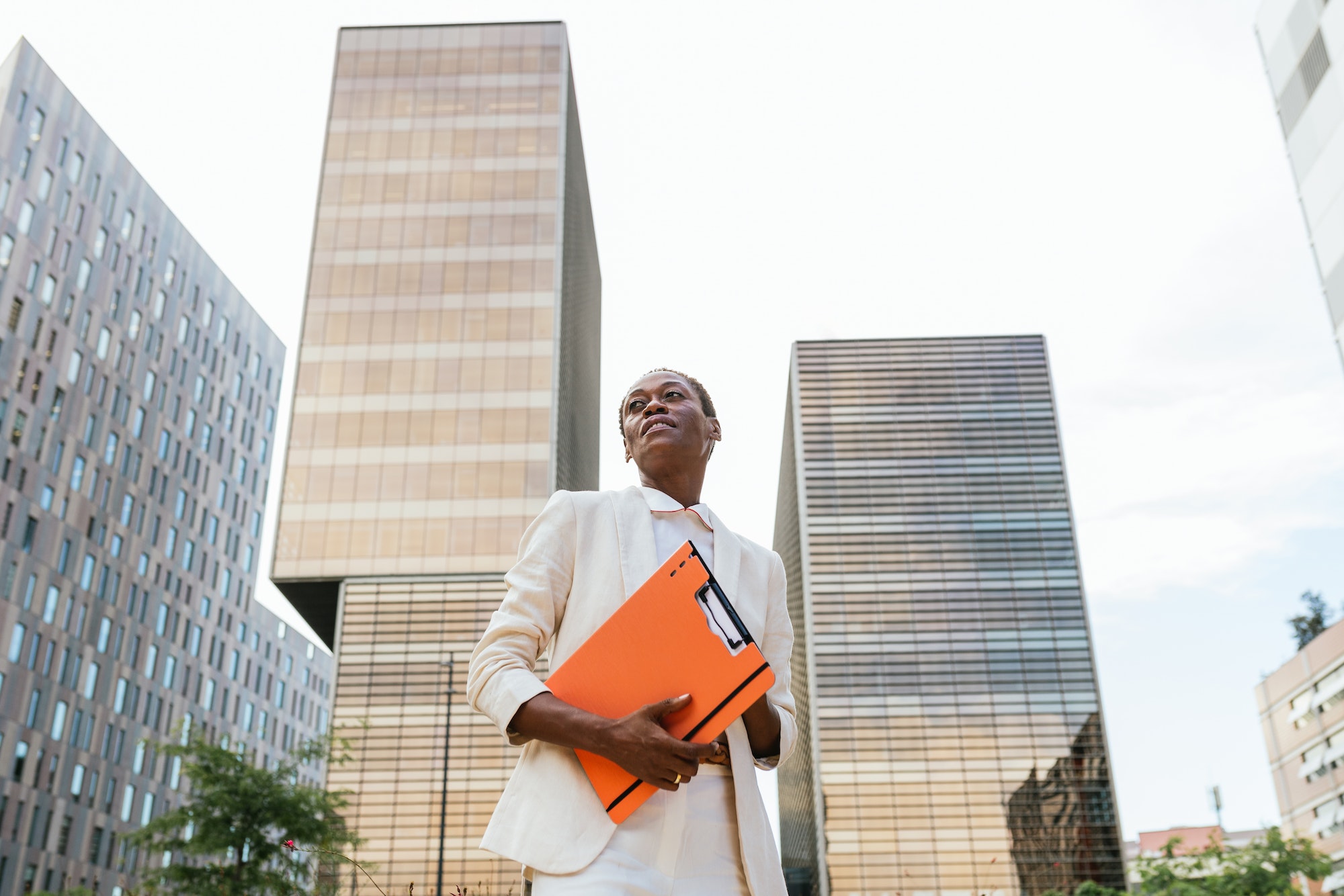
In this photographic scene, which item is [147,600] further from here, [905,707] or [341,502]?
[905,707]

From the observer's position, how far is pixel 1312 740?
236 feet

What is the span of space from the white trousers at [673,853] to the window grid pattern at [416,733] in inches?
1606

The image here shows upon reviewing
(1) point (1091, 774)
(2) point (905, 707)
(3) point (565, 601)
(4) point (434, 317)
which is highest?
(4) point (434, 317)

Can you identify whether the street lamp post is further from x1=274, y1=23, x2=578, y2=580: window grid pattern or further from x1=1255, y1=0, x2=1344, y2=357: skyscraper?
x1=1255, y1=0, x2=1344, y2=357: skyscraper

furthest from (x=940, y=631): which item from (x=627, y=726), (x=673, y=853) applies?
(x=627, y=726)

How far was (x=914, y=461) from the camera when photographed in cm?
7162

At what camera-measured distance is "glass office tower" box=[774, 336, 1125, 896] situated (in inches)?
2340

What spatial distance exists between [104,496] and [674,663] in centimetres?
6233

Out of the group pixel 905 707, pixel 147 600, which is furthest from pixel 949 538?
pixel 147 600

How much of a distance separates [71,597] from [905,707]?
43907 millimetres

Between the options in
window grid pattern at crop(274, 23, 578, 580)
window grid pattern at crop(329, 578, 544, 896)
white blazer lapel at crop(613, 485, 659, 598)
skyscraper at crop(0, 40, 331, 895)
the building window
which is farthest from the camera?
the building window

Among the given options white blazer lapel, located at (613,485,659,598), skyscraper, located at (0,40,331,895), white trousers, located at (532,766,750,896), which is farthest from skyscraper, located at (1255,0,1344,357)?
skyscraper, located at (0,40,331,895)

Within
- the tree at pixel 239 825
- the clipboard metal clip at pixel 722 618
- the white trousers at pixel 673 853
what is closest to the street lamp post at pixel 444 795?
the tree at pixel 239 825

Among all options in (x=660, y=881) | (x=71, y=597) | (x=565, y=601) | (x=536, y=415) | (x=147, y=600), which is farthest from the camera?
(x=147, y=600)
